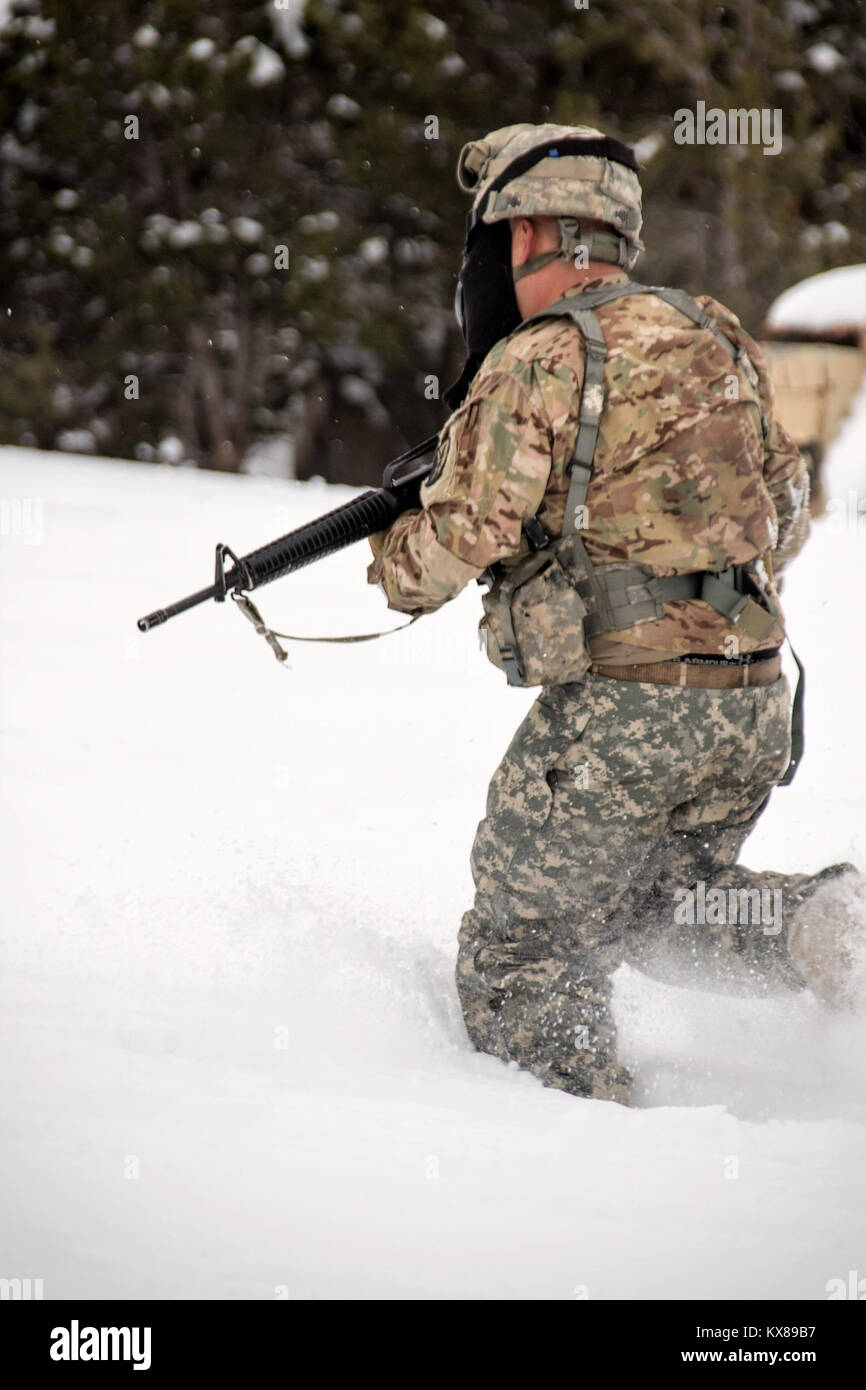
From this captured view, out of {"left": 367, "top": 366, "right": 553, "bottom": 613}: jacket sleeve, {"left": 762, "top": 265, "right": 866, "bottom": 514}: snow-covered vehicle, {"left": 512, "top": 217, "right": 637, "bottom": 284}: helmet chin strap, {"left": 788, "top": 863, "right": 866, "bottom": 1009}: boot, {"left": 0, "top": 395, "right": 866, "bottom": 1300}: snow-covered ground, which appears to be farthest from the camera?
{"left": 762, "top": 265, "right": 866, "bottom": 514}: snow-covered vehicle

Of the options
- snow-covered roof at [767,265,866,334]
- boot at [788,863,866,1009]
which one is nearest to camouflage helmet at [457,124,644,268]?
boot at [788,863,866,1009]

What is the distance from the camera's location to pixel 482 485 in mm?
2350

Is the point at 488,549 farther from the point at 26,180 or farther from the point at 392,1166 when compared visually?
the point at 26,180

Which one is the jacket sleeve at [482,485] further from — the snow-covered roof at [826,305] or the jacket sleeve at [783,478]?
the snow-covered roof at [826,305]

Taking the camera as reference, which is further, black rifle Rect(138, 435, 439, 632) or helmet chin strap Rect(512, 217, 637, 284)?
black rifle Rect(138, 435, 439, 632)

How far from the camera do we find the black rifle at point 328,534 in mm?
2672

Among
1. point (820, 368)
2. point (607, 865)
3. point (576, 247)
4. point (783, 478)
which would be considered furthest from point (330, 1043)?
point (820, 368)

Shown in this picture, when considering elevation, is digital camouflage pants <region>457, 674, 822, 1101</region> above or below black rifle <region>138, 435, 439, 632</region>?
below

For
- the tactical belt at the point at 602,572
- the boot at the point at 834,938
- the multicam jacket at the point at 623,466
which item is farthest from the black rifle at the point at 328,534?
the boot at the point at 834,938

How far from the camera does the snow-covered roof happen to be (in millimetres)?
7918

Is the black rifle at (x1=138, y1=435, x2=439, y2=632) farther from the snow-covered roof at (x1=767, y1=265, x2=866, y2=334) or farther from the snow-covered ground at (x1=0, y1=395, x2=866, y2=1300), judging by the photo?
the snow-covered roof at (x1=767, y1=265, x2=866, y2=334)

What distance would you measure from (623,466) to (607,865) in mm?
778

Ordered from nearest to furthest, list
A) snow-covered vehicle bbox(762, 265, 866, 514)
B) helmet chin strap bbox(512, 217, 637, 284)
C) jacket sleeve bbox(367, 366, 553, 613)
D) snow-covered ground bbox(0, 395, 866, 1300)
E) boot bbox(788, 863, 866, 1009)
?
1. snow-covered ground bbox(0, 395, 866, 1300)
2. jacket sleeve bbox(367, 366, 553, 613)
3. helmet chin strap bbox(512, 217, 637, 284)
4. boot bbox(788, 863, 866, 1009)
5. snow-covered vehicle bbox(762, 265, 866, 514)

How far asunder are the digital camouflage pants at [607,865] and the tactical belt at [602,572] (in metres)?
0.10
